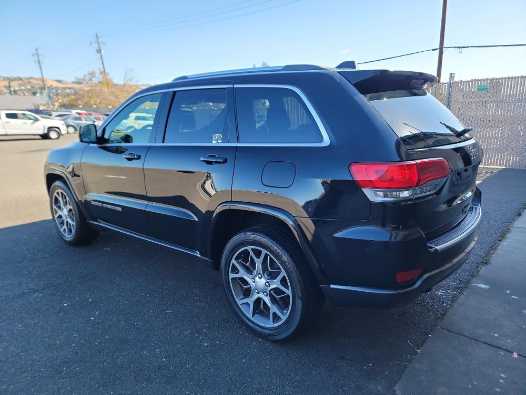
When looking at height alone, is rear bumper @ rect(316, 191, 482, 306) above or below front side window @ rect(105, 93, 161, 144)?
below

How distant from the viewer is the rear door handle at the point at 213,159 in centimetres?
277

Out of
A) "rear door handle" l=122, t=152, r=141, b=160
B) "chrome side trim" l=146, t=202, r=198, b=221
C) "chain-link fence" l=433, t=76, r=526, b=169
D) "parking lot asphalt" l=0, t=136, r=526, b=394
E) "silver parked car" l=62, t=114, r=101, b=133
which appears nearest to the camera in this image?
"parking lot asphalt" l=0, t=136, r=526, b=394

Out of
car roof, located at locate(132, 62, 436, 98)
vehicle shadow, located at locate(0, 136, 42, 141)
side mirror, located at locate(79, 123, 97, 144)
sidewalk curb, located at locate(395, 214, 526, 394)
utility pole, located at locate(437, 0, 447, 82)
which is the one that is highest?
utility pole, located at locate(437, 0, 447, 82)

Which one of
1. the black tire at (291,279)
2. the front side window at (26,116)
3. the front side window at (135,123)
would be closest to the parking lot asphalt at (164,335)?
the black tire at (291,279)

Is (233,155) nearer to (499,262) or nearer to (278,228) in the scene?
(278,228)

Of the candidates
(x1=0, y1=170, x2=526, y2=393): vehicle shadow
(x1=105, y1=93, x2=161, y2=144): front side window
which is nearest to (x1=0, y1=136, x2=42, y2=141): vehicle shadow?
(x1=0, y1=170, x2=526, y2=393): vehicle shadow

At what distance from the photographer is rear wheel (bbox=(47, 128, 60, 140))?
903 inches

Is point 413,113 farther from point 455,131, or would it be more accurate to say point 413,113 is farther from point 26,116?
point 26,116

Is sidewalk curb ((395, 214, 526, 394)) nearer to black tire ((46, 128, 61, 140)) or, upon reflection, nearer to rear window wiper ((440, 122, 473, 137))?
rear window wiper ((440, 122, 473, 137))

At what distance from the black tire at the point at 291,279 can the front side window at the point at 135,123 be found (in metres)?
1.51

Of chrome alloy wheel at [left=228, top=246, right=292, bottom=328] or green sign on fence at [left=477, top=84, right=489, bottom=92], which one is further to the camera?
green sign on fence at [left=477, top=84, right=489, bottom=92]

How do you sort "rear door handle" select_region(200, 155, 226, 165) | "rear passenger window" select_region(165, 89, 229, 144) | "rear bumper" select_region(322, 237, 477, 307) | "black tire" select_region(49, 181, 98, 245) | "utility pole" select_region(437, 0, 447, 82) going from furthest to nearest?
"utility pole" select_region(437, 0, 447, 82) → "black tire" select_region(49, 181, 98, 245) → "rear passenger window" select_region(165, 89, 229, 144) → "rear door handle" select_region(200, 155, 226, 165) → "rear bumper" select_region(322, 237, 477, 307)

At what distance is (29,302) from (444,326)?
11.5ft

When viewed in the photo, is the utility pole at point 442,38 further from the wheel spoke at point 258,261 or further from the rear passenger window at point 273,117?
the wheel spoke at point 258,261
